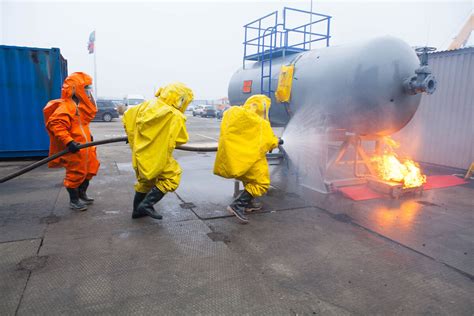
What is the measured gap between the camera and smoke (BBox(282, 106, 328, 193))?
5.96m

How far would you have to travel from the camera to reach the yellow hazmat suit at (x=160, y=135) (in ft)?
12.6

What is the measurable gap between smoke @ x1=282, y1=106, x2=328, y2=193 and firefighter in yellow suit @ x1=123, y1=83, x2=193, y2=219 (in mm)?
2728

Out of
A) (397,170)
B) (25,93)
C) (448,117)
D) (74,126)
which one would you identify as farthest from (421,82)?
(25,93)

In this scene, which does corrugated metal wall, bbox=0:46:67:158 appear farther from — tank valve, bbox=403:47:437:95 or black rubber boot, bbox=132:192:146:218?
tank valve, bbox=403:47:437:95

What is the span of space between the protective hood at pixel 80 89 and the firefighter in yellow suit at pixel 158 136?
827 mm

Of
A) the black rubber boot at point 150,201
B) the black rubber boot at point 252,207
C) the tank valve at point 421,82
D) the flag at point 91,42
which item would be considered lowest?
the black rubber boot at point 252,207

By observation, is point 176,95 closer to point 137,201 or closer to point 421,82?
point 137,201

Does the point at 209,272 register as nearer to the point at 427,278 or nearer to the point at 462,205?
the point at 427,278

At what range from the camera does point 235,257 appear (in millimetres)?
3342

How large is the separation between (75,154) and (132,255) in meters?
1.88

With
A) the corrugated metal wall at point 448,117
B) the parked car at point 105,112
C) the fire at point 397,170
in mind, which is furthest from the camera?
the parked car at point 105,112

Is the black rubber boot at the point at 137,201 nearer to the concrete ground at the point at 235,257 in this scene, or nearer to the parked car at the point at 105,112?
the concrete ground at the point at 235,257

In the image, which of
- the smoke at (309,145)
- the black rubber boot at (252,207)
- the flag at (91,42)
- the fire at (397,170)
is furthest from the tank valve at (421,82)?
the flag at (91,42)

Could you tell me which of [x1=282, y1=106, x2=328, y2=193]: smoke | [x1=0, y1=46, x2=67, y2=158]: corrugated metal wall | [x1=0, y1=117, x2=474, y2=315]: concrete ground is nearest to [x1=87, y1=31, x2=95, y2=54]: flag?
[x1=0, y1=46, x2=67, y2=158]: corrugated metal wall
